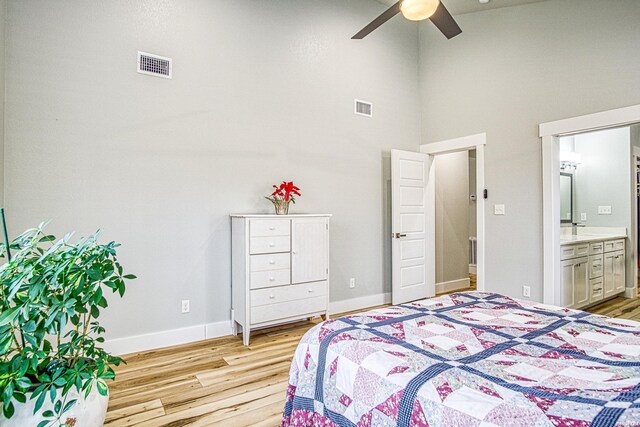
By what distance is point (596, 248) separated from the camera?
4.43 metres

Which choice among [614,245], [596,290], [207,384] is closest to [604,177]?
[614,245]

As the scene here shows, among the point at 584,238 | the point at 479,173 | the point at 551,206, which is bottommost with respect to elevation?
the point at 584,238

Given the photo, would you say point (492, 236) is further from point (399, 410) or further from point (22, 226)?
point (22, 226)

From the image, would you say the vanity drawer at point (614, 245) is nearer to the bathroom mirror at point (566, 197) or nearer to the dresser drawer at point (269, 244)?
the bathroom mirror at point (566, 197)

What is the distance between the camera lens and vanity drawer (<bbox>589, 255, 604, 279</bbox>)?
4352 mm

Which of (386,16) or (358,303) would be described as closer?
(386,16)

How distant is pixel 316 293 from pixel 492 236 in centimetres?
220

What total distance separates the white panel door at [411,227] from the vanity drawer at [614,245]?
7.06 feet

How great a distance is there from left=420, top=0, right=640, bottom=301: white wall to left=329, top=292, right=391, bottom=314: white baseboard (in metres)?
1.28

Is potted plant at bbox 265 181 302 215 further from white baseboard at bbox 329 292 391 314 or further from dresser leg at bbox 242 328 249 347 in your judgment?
white baseboard at bbox 329 292 391 314

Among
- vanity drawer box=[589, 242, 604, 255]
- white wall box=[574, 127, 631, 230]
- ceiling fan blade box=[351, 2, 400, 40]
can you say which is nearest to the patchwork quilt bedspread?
ceiling fan blade box=[351, 2, 400, 40]

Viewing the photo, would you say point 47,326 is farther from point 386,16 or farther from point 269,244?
point 386,16

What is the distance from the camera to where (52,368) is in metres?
1.38

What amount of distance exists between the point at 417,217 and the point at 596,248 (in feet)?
7.05
